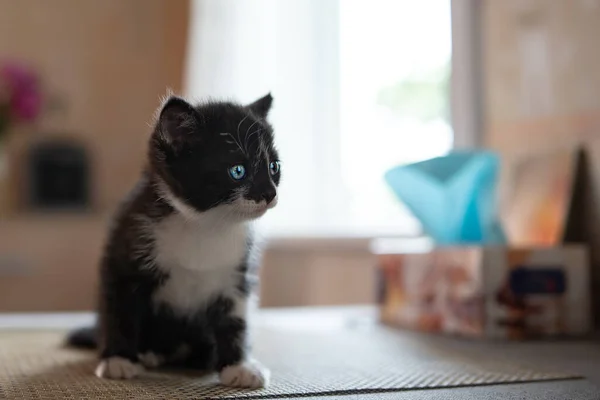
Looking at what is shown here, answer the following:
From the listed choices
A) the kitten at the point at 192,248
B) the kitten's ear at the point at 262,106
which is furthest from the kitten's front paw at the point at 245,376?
the kitten's ear at the point at 262,106

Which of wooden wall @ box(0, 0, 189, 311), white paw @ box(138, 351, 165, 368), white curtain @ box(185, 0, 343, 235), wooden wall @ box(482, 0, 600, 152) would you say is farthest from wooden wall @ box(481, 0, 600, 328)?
wooden wall @ box(0, 0, 189, 311)

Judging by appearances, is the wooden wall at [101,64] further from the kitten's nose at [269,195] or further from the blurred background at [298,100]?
the kitten's nose at [269,195]

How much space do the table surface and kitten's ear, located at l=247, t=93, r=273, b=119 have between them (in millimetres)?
437

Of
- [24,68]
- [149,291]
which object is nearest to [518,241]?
[149,291]

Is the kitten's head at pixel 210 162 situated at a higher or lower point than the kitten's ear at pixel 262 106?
lower

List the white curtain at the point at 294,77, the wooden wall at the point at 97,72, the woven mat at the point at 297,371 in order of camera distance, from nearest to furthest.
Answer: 1. the woven mat at the point at 297,371
2. the white curtain at the point at 294,77
3. the wooden wall at the point at 97,72

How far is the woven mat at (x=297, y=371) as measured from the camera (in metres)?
0.84

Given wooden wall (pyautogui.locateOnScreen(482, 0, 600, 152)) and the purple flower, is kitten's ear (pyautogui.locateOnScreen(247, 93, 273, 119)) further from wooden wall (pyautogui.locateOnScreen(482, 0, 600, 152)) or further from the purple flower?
the purple flower

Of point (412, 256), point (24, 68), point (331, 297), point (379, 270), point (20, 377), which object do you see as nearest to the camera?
point (20, 377)

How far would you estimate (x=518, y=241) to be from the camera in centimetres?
175

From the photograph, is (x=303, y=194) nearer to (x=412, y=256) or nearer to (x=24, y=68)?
(x=412, y=256)

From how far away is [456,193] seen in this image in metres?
1.52

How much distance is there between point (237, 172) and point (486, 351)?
Result: 612 mm

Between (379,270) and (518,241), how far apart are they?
1.26ft
